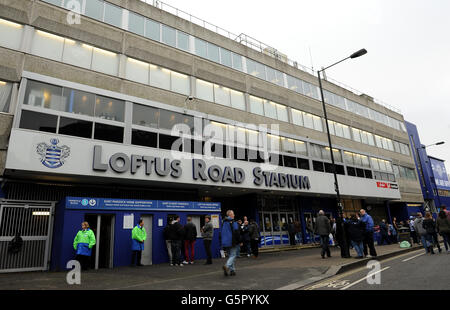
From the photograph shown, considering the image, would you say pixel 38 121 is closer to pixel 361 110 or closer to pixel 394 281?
pixel 394 281

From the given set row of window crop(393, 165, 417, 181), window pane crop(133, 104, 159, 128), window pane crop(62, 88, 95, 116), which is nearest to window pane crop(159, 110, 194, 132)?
window pane crop(133, 104, 159, 128)

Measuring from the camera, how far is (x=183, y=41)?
19.8 meters

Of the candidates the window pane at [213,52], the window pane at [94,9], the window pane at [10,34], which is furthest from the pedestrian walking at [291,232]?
the window pane at [10,34]

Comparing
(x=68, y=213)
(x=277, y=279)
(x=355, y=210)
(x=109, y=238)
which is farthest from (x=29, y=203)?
(x=355, y=210)

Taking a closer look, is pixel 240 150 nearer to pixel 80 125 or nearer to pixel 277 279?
pixel 80 125

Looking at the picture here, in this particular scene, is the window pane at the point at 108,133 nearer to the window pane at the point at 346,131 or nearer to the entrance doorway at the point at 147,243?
the entrance doorway at the point at 147,243

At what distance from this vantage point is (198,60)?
20.0m

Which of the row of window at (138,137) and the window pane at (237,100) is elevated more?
the window pane at (237,100)

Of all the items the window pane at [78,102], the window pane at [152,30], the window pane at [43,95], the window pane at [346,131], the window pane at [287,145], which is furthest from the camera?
the window pane at [346,131]

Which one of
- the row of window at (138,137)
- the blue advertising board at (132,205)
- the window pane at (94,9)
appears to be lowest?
the blue advertising board at (132,205)

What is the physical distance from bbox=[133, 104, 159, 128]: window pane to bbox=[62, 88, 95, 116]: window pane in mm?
2146

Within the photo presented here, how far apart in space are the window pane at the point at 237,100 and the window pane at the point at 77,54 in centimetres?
947

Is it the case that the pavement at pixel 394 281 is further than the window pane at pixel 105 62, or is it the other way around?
the window pane at pixel 105 62

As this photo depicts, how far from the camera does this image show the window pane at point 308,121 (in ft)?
84.7
